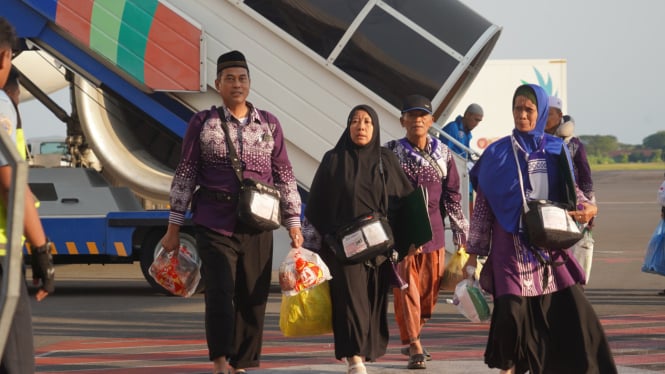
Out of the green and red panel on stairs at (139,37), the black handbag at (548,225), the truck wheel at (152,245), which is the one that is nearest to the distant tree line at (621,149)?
the truck wheel at (152,245)

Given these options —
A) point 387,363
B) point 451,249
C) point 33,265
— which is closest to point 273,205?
point 387,363

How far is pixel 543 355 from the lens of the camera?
684 centimetres

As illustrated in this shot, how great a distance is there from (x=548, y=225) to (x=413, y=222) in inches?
61.0

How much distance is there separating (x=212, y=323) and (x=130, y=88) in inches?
219

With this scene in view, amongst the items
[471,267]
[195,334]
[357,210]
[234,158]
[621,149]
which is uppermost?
[234,158]

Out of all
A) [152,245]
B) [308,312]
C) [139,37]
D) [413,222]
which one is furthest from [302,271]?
[152,245]

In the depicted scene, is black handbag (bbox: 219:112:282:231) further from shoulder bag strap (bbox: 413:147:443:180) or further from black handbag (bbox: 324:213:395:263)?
shoulder bag strap (bbox: 413:147:443:180)

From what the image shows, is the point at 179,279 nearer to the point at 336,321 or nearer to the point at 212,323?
the point at 212,323

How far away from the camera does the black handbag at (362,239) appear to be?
25.3ft

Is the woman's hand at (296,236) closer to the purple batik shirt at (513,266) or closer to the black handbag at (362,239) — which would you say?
the black handbag at (362,239)

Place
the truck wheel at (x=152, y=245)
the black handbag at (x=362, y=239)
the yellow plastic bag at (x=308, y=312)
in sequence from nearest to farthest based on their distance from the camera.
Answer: the black handbag at (x=362, y=239)
the yellow plastic bag at (x=308, y=312)
the truck wheel at (x=152, y=245)

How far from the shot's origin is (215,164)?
740 centimetres

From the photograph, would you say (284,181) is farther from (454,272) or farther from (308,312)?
(454,272)

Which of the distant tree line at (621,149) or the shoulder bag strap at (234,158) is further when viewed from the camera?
the distant tree line at (621,149)
